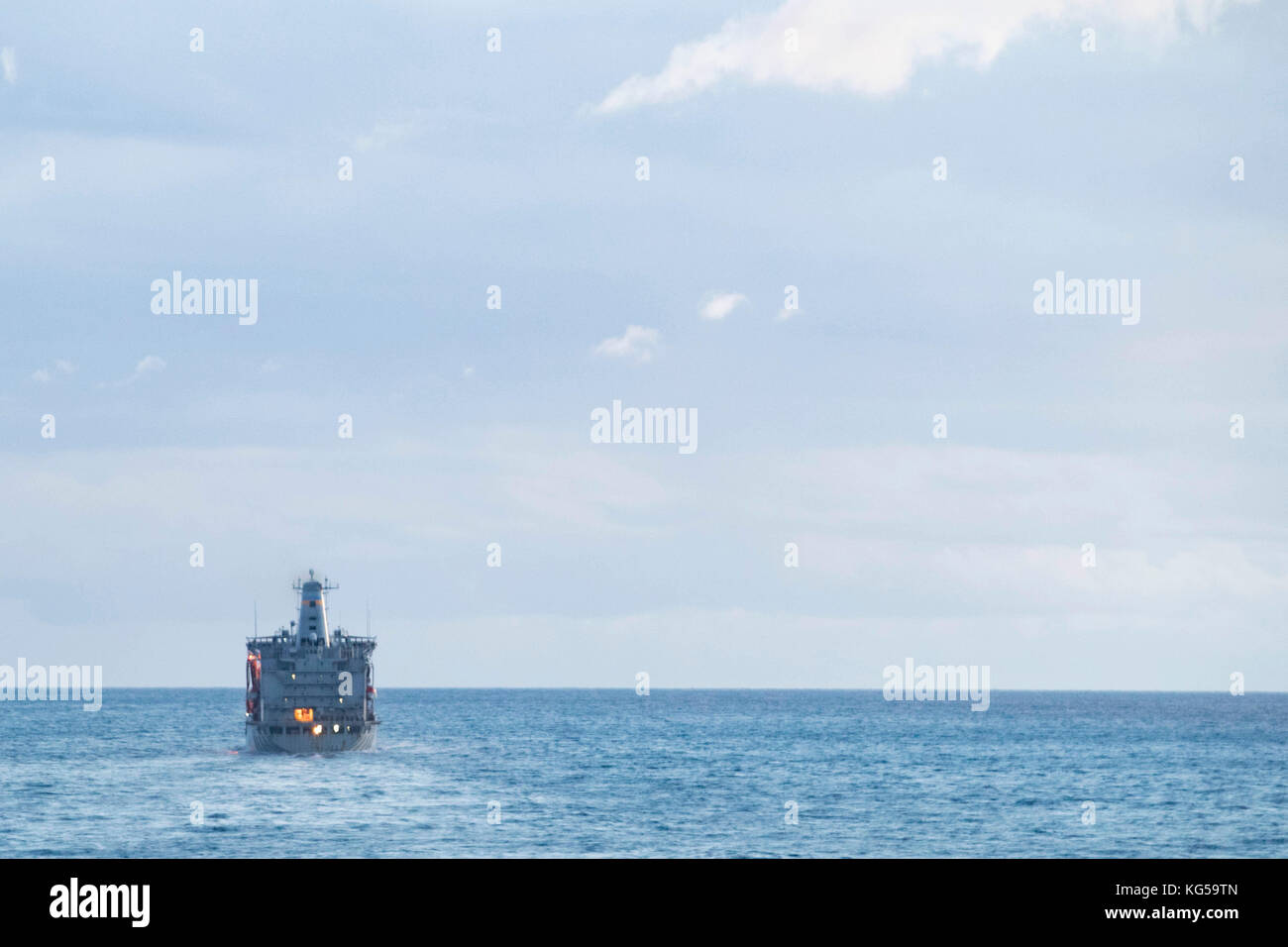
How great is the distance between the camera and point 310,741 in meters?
117

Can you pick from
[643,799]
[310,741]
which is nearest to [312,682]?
[310,741]

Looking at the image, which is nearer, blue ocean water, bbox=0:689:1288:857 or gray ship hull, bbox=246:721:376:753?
blue ocean water, bbox=0:689:1288:857

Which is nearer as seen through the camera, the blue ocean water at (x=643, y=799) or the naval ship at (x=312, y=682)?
the blue ocean water at (x=643, y=799)

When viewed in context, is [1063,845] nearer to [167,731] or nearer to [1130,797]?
[1130,797]

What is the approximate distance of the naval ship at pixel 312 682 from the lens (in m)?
115

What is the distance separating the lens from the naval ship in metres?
115

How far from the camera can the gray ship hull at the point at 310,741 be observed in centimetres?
11669

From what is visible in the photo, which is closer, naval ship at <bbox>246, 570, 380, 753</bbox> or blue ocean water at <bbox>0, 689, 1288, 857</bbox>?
blue ocean water at <bbox>0, 689, 1288, 857</bbox>

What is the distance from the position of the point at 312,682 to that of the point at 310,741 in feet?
16.2

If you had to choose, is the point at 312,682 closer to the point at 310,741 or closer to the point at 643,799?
the point at 310,741
